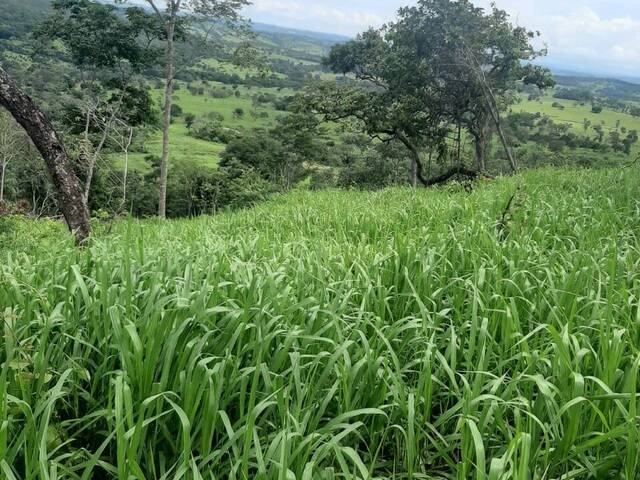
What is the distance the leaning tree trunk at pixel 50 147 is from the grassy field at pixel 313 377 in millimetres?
3475

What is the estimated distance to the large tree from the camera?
17.3 meters

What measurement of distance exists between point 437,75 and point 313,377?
57.9 feet

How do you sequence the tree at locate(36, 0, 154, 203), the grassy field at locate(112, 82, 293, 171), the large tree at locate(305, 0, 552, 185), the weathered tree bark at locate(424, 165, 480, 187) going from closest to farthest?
1. the large tree at locate(305, 0, 552, 185)
2. the weathered tree bark at locate(424, 165, 480, 187)
3. the tree at locate(36, 0, 154, 203)
4. the grassy field at locate(112, 82, 293, 171)

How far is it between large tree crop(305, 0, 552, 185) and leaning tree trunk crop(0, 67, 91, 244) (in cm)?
1348

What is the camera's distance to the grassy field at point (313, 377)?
1513 mm

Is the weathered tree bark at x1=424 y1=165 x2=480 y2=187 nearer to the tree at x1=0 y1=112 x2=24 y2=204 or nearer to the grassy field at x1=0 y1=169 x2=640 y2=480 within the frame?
the grassy field at x1=0 y1=169 x2=640 y2=480

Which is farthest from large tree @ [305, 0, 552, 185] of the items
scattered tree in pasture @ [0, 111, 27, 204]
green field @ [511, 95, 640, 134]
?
green field @ [511, 95, 640, 134]

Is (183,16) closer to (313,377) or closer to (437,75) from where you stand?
(437,75)

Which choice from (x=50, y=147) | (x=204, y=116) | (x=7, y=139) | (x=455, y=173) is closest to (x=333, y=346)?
(x=50, y=147)

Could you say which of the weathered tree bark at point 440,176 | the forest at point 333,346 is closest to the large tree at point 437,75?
the weathered tree bark at point 440,176

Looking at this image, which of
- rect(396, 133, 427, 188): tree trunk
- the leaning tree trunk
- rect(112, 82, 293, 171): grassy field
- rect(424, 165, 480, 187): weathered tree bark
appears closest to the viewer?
the leaning tree trunk

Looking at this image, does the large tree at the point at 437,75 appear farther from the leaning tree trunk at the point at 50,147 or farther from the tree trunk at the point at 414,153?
the leaning tree trunk at the point at 50,147

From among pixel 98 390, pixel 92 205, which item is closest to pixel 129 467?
pixel 98 390

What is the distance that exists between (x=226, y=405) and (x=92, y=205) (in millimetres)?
30637
